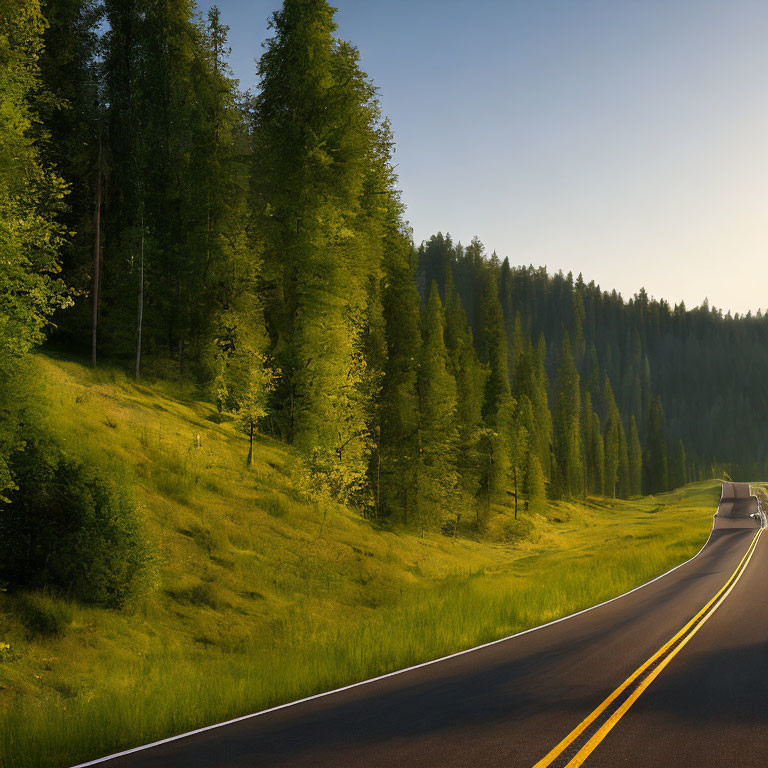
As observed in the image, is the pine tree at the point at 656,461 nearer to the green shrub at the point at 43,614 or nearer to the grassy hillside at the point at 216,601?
the grassy hillside at the point at 216,601

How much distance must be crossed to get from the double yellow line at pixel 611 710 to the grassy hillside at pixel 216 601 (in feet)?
13.5

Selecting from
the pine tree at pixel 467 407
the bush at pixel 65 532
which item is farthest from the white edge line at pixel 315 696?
the pine tree at pixel 467 407

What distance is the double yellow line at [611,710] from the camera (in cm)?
670

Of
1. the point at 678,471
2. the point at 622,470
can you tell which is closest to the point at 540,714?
the point at 622,470

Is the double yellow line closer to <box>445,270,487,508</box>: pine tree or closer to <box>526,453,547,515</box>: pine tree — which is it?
<box>445,270,487,508</box>: pine tree

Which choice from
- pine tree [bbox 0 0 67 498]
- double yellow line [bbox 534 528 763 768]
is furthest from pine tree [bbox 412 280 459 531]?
pine tree [bbox 0 0 67 498]

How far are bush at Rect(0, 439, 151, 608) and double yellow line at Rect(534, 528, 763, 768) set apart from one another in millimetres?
10711

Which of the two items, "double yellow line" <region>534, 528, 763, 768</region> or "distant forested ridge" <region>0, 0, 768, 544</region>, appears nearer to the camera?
"double yellow line" <region>534, 528, 763, 768</region>

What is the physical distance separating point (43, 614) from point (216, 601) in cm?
482

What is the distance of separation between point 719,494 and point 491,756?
104 m

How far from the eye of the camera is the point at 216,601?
15.9 meters

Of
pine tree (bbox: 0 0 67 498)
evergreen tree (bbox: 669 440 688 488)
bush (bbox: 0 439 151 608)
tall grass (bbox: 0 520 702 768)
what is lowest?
evergreen tree (bbox: 669 440 688 488)

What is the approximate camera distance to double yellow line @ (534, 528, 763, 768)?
22.0ft

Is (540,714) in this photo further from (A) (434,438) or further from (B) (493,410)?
(B) (493,410)
